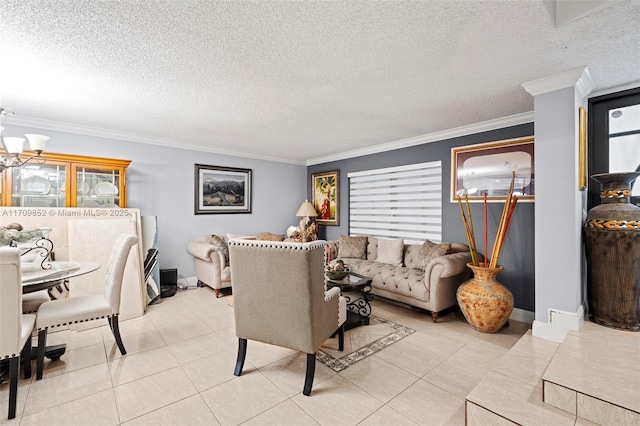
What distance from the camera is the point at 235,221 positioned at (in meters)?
5.48

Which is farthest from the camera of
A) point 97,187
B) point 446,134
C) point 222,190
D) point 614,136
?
point 222,190

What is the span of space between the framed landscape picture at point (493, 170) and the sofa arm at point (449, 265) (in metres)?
0.85

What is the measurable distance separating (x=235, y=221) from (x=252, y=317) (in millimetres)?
3546

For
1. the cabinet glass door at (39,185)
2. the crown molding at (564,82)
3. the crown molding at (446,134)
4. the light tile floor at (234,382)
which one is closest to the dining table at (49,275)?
the light tile floor at (234,382)

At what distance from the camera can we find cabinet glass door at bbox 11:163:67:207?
11.0ft

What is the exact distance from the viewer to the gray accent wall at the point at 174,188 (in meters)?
4.07

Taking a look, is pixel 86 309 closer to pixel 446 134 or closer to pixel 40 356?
pixel 40 356

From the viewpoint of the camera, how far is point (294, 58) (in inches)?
83.6

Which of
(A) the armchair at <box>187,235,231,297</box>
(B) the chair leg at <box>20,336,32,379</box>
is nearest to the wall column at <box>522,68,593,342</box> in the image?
(A) the armchair at <box>187,235,231,297</box>

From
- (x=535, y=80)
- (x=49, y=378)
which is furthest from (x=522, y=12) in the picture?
(x=49, y=378)

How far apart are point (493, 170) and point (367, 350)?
108 inches

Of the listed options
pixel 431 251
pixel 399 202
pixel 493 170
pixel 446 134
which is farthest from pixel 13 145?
pixel 493 170

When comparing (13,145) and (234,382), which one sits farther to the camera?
(13,145)

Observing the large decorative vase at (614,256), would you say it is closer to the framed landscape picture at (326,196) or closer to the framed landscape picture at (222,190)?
the framed landscape picture at (326,196)
